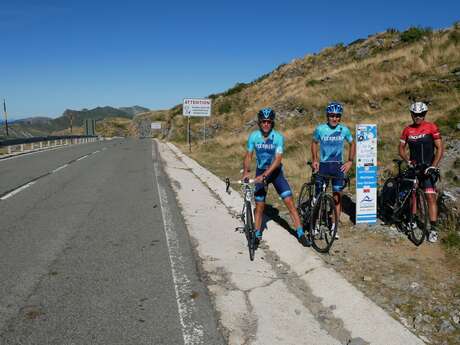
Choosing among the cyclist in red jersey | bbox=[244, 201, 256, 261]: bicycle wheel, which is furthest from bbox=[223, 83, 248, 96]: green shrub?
bbox=[244, 201, 256, 261]: bicycle wheel

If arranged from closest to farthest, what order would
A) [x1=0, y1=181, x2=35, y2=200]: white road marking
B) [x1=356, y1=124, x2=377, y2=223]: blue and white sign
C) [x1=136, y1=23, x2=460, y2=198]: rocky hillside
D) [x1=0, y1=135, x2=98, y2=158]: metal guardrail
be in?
[x1=356, y1=124, x2=377, y2=223]: blue and white sign
[x1=0, y1=181, x2=35, y2=200]: white road marking
[x1=136, y1=23, x2=460, y2=198]: rocky hillside
[x1=0, y1=135, x2=98, y2=158]: metal guardrail

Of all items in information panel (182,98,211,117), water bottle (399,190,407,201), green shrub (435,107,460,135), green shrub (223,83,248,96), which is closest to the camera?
water bottle (399,190,407,201)

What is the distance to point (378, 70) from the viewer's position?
91.1 ft

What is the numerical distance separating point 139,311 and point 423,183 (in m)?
4.59

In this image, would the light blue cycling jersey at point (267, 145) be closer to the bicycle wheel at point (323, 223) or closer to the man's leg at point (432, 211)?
the bicycle wheel at point (323, 223)

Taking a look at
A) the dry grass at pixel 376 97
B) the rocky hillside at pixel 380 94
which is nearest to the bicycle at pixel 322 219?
the rocky hillside at pixel 380 94

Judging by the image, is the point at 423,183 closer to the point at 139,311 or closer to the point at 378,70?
the point at 139,311

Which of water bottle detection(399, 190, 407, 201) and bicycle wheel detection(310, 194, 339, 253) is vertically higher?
water bottle detection(399, 190, 407, 201)

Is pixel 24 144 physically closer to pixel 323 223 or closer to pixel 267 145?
pixel 267 145

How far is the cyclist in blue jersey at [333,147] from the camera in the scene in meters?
6.14

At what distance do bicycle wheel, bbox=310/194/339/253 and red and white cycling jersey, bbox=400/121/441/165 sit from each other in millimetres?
1652

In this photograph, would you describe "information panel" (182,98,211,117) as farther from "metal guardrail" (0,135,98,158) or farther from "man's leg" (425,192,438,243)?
"man's leg" (425,192,438,243)

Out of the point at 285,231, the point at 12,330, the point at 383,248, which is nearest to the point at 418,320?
the point at 383,248

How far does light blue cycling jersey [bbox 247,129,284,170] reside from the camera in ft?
19.1
